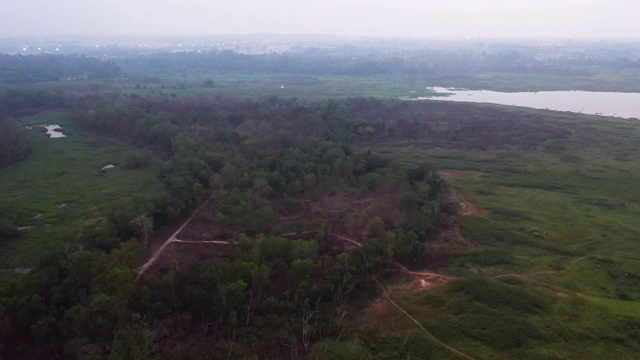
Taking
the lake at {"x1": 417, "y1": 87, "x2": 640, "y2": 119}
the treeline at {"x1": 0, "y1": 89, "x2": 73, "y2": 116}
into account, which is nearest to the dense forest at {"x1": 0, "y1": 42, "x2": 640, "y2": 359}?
the treeline at {"x1": 0, "y1": 89, "x2": 73, "y2": 116}

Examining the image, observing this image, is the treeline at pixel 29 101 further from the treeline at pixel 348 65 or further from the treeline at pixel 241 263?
the treeline at pixel 348 65

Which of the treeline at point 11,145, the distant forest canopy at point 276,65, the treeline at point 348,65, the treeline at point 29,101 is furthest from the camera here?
A: the treeline at point 348,65

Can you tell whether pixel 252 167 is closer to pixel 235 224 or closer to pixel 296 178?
pixel 296 178

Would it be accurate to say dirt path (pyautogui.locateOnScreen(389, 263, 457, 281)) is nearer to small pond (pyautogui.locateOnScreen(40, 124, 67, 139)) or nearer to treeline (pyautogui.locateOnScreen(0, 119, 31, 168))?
treeline (pyautogui.locateOnScreen(0, 119, 31, 168))

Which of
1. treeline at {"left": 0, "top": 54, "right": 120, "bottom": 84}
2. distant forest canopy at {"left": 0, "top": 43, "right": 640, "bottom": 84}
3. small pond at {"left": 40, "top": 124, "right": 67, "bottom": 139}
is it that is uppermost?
distant forest canopy at {"left": 0, "top": 43, "right": 640, "bottom": 84}

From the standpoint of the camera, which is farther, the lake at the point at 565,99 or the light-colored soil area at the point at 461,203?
the lake at the point at 565,99

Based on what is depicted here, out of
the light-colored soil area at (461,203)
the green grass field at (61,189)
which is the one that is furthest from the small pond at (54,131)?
the light-colored soil area at (461,203)

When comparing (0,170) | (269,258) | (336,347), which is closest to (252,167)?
(269,258)
